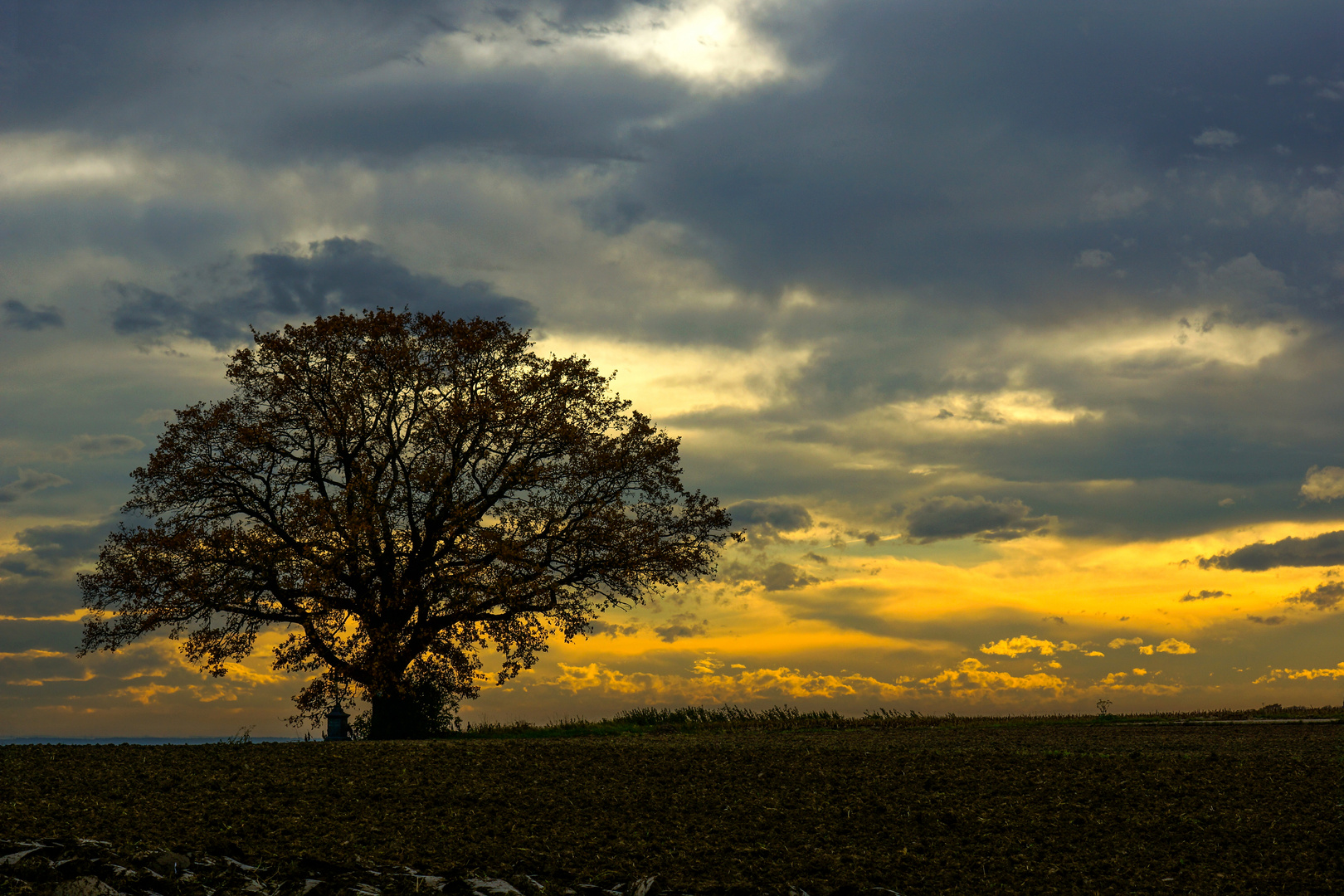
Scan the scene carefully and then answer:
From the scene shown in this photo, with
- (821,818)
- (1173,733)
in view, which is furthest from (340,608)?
(1173,733)

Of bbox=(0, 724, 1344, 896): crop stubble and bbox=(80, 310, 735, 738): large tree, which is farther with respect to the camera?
bbox=(80, 310, 735, 738): large tree

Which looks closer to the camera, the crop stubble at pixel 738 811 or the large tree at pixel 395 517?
the crop stubble at pixel 738 811

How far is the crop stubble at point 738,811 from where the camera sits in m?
9.47

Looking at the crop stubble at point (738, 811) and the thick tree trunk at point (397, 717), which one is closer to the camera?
the crop stubble at point (738, 811)

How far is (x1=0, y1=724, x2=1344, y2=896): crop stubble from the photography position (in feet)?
31.1

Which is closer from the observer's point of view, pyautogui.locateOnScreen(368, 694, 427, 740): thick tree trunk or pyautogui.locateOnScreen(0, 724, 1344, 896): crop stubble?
pyautogui.locateOnScreen(0, 724, 1344, 896): crop stubble

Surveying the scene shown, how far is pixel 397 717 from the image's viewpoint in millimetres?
23062

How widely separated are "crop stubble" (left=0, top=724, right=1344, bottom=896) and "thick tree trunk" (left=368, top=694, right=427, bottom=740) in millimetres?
8187

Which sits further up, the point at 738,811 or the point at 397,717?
the point at 397,717

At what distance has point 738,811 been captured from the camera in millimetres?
11195

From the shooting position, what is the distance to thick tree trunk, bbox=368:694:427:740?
75.3ft

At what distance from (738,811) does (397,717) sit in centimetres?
1408

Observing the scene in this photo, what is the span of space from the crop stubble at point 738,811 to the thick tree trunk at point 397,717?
8187mm

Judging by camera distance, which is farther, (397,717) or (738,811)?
(397,717)
